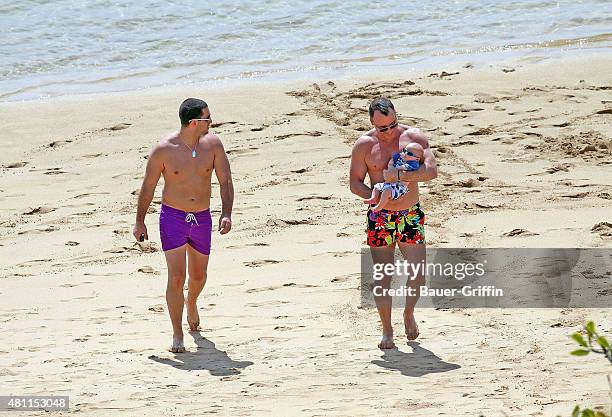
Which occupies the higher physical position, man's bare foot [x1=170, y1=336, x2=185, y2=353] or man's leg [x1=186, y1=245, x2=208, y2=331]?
man's leg [x1=186, y1=245, x2=208, y2=331]

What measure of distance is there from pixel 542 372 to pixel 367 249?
269 centimetres

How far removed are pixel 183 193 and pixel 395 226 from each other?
125 centimetres

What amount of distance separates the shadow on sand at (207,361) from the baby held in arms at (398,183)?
1.14 metres

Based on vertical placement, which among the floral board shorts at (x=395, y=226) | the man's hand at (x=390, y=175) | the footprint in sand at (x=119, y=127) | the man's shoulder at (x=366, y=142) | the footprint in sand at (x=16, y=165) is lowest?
the footprint in sand at (x=16, y=165)

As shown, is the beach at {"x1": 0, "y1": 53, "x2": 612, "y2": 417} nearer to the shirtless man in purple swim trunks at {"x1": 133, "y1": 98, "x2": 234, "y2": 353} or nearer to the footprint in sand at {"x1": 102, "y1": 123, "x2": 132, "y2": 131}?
the footprint in sand at {"x1": 102, "y1": 123, "x2": 132, "y2": 131}

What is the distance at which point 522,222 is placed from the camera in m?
8.48

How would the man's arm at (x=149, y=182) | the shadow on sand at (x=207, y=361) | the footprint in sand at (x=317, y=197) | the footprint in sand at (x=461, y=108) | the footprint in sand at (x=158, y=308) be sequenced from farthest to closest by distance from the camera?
the footprint in sand at (x=461, y=108) → the footprint in sand at (x=317, y=197) → the footprint in sand at (x=158, y=308) → the man's arm at (x=149, y=182) → the shadow on sand at (x=207, y=361)

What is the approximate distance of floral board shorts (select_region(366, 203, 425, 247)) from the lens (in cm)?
624

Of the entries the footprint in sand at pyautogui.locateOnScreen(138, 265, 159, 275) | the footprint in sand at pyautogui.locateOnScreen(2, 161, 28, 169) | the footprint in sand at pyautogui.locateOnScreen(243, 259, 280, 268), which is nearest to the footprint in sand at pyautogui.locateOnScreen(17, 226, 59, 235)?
the footprint in sand at pyautogui.locateOnScreen(138, 265, 159, 275)

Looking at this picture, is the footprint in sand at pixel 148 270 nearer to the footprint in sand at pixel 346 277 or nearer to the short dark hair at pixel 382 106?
the footprint in sand at pixel 346 277

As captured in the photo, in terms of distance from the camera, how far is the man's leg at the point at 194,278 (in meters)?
6.59

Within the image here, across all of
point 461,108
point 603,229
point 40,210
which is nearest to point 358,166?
point 603,229

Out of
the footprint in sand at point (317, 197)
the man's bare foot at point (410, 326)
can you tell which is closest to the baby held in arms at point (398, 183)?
the man's bare foot at point (410, 326)

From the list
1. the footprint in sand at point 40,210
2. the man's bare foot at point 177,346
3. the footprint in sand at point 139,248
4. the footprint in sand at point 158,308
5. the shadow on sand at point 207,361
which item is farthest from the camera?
the footprint in sand at point 40,210
